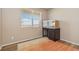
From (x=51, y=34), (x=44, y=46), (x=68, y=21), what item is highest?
(x=68, y=21)

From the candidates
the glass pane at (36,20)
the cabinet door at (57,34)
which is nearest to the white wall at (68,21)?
the cabinet door at (57,34)

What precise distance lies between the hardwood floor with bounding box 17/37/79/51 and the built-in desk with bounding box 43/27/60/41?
0.22ft

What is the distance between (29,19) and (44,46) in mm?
493

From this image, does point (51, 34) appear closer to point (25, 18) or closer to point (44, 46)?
point (44, 46)

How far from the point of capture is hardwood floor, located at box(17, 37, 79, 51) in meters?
1.23

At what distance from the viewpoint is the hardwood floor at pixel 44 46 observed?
123 cm

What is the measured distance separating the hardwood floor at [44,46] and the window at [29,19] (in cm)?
28

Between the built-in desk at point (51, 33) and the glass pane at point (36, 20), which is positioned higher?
the glass pane at point (36, 20)

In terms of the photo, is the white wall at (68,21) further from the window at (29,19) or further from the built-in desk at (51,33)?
the window at (29,19)

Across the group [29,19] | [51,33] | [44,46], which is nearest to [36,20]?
[29,19]

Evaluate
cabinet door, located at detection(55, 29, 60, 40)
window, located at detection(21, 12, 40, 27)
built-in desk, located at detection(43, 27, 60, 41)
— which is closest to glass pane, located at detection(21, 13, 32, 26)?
window, located at detection(21, 12, 40, 27)

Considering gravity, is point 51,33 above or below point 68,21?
below

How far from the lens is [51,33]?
51.8 inches
